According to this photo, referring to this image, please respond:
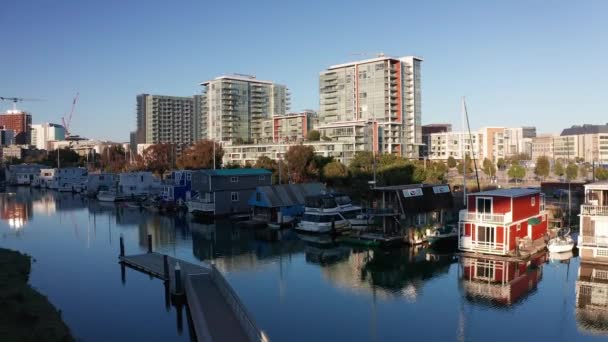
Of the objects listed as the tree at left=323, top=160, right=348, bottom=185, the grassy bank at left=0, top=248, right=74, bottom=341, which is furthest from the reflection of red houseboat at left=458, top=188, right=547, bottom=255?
the tree at left=323, top=160, right=348, bottom=185

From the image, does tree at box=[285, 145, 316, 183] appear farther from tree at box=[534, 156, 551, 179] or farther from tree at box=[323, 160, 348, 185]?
tree at box=[534, 156, 551, 179]

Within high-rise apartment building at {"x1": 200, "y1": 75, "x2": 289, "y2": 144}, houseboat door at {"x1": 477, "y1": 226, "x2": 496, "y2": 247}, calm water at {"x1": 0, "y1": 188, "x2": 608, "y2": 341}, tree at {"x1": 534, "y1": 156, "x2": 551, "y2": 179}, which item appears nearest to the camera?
calm water at {"x1": 0, "y1": 188, "x2": 608, "y2": 341}

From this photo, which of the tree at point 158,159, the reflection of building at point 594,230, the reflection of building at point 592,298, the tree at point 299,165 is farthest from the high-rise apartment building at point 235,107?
the reflection of building at point 592,298

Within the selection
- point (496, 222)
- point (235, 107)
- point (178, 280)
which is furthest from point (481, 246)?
point (235, 107)

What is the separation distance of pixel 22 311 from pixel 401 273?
54.9 feet

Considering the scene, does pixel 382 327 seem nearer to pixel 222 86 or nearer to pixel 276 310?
pixel 276 310

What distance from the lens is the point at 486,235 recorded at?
91.8 ft

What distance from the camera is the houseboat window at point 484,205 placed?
1094 inches

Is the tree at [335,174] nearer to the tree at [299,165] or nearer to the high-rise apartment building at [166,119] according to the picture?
the tree at [299,165]

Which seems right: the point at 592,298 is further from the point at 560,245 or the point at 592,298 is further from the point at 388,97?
the point at 388,97

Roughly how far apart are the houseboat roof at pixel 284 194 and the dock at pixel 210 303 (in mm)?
16856

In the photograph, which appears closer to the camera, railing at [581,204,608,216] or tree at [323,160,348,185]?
railing at [581,204,608,216]

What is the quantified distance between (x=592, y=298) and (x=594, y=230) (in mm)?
5761

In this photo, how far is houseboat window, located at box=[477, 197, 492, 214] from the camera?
27797 millimetres
